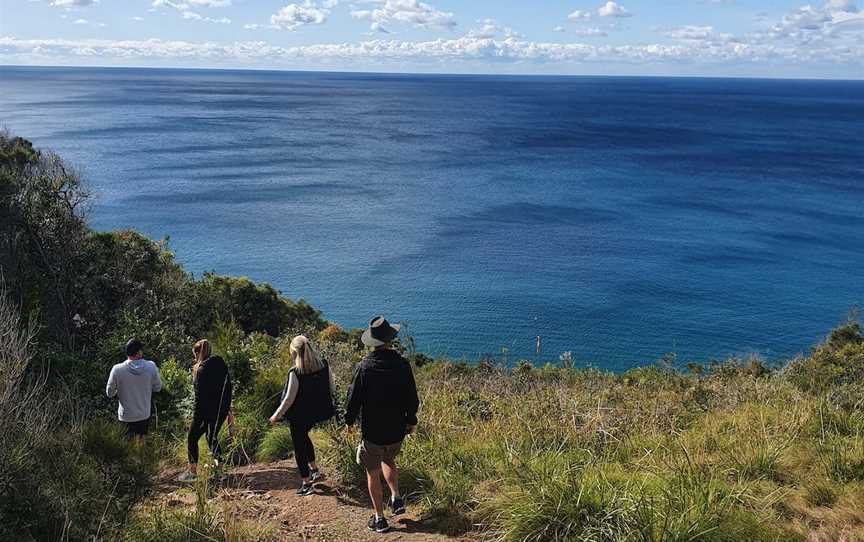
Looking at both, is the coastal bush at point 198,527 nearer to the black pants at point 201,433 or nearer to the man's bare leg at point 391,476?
the man's bare leg at point 391,476

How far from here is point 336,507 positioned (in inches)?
239

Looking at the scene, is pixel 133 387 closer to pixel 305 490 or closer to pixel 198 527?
pixel 305 490

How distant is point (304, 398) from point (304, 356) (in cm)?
43

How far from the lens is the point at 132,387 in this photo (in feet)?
24.0

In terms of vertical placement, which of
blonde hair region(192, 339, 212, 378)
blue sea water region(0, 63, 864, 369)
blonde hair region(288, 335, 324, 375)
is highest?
blonde hair region(288, 335, 324, 375)

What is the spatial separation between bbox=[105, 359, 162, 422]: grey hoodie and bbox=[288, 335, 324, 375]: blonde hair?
212 cm

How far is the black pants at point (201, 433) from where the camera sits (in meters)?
6.98

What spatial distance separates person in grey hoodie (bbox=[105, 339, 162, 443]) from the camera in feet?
23.9

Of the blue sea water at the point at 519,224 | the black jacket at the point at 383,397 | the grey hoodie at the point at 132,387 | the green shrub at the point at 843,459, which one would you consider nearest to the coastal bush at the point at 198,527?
the black jacket at the point at 383,397

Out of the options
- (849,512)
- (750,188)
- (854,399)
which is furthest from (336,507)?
(750,188)

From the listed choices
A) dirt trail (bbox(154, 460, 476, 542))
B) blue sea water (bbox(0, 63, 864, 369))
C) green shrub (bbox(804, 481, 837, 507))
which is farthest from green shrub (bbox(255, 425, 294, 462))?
blue sea water (bbox(0, 63, 864, 369))

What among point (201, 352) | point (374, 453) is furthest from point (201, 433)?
point (374, 453)

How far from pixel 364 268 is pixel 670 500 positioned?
3655 centimetres

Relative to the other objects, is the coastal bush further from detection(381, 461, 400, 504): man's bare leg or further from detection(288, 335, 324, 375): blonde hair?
detection(288, 335, 324, 375): blonde hair
